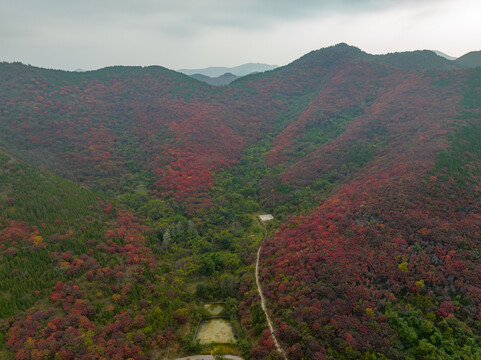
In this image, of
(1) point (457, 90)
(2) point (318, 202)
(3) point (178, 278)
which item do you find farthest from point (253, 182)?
(1) point (457, 90)

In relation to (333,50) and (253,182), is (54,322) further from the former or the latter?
(333,50)

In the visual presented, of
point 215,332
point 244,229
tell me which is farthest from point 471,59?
point 215,332

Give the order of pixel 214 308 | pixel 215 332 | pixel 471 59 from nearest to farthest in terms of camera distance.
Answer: pixel 215 332 → pixel 214 308 → pixel 471 59

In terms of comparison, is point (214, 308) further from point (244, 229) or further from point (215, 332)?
point (244, 229)

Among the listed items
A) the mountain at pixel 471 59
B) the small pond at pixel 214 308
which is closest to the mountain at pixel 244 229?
the small pond at pixel 214 308

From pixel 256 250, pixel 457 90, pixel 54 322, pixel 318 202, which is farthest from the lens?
pixel 457 90

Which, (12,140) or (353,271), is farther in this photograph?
(12,140)

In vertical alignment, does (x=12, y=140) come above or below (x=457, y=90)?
below
